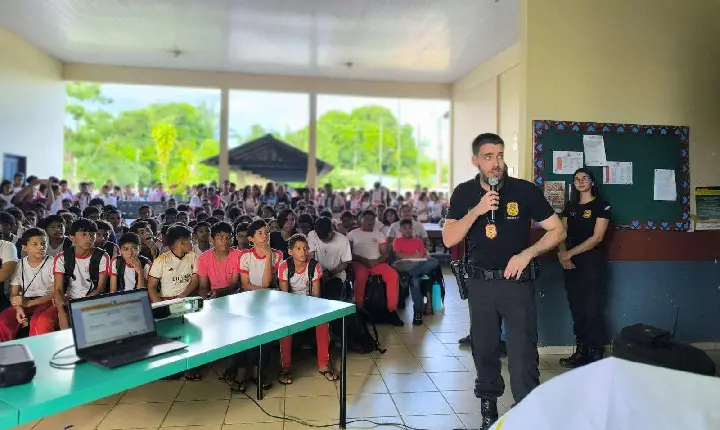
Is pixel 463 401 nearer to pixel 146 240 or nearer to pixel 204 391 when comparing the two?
pixel 204 391

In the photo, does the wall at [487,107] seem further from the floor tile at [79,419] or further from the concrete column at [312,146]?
the floor tile at [79,419]

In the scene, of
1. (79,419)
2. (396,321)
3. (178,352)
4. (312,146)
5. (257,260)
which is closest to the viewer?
(178,352)

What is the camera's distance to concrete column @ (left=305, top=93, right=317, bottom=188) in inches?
528

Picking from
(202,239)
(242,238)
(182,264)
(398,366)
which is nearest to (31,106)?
(202,239)

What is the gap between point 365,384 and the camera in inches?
140

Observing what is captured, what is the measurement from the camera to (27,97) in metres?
10.6

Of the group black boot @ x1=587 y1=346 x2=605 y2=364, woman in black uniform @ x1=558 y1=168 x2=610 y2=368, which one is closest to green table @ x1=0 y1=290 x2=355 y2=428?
woman in black uniform @ x1=558 y1=168 x2=610 y2=368

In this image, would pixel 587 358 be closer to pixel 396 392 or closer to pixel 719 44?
pixel 396 392

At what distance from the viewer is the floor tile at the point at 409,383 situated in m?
3.47

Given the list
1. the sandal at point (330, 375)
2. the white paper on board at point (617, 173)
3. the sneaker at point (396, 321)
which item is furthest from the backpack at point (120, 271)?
the white paper on board at point (617, 173)

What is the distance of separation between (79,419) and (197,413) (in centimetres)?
69

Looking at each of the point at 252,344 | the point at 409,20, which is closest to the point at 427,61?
the point at 409,20

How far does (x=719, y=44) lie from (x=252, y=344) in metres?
4.91

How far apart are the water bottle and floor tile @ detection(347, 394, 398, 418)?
257 centimetres
